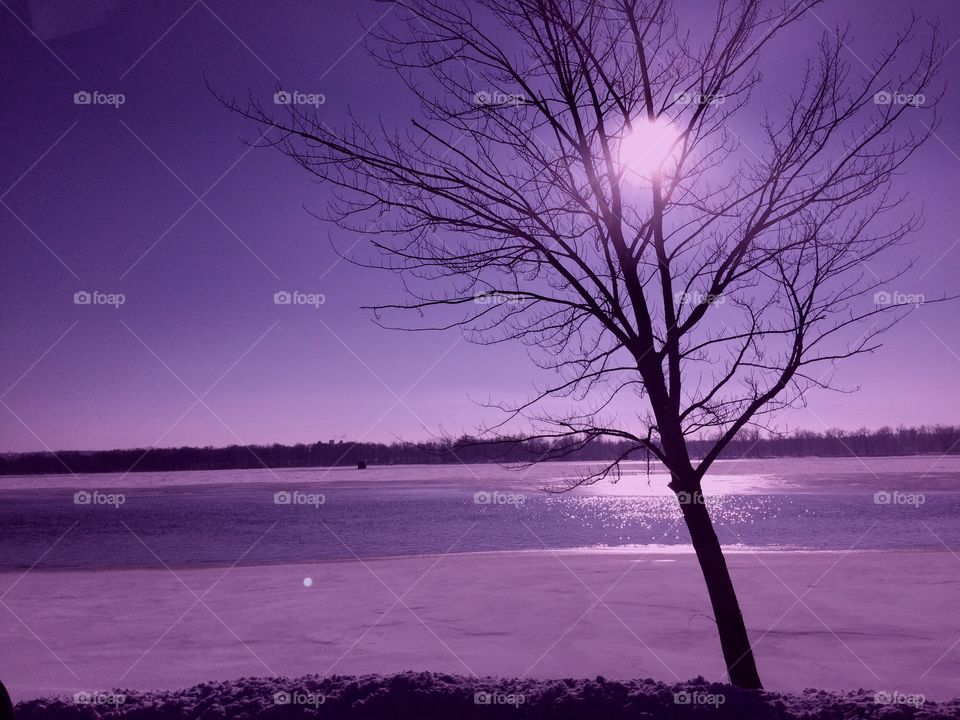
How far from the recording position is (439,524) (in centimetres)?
2823

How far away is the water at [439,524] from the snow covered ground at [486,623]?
2230mm

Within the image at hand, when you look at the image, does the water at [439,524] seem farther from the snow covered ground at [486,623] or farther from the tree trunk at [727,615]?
the tree trunk at [727,615]

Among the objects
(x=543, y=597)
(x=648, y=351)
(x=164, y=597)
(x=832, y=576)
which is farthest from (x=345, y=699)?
(x=832, y=576)

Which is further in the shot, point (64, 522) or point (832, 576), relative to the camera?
point (64, 522)

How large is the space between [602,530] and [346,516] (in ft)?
40.9

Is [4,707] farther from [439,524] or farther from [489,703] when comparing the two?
[439,524]

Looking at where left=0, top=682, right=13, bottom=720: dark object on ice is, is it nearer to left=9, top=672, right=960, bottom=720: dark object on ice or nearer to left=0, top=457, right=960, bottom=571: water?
left=9, top=672, right=960, bottom=720: dark object on ice

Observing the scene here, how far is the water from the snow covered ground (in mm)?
2230

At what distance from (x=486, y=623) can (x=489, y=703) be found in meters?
6.02

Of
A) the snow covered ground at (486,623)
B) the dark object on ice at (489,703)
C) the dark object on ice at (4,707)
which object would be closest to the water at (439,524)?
the snow covered ground at (486,623)

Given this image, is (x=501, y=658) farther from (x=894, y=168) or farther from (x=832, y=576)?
(x=832, y=576)

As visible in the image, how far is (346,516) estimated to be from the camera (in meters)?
A: 32.4

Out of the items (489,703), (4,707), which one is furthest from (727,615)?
(4,707)

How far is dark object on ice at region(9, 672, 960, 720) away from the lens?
15.6 ft
